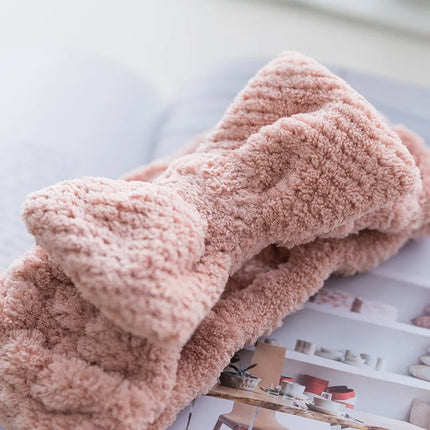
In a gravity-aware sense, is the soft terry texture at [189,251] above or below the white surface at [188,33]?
below

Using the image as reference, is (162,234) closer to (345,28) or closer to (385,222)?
(385,222)

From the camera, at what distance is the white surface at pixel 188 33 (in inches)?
52.9

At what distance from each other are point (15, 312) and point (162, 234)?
172mm

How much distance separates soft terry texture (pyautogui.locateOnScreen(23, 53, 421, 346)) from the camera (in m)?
0.44

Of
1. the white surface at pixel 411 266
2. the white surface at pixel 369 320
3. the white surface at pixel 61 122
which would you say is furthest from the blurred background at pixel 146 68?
the white surface at pixel 369 320

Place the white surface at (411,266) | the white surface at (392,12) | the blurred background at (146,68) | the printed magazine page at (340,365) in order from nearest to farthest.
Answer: the printed magazine page at (340,365), the white surface at (411,266), the blurred background at (146,68), the white surface at (392,12)

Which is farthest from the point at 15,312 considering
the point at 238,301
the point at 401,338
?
the point at 401,338

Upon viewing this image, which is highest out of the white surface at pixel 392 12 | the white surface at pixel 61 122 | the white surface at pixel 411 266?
the white surface at pixel 392 12

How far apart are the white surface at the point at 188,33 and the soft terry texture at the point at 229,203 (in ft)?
2.60

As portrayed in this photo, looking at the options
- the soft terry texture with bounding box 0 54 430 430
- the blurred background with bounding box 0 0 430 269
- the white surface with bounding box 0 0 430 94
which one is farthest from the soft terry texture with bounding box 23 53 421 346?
the white surface with bounding box 0 0 430 94

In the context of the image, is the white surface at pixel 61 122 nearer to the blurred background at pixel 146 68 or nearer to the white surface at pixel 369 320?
the blurred background at pixel 146 68

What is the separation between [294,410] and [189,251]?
0.23 meters

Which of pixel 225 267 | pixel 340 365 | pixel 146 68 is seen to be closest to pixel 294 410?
pixel 340 365

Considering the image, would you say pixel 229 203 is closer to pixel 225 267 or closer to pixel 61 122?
pixel 225 267
